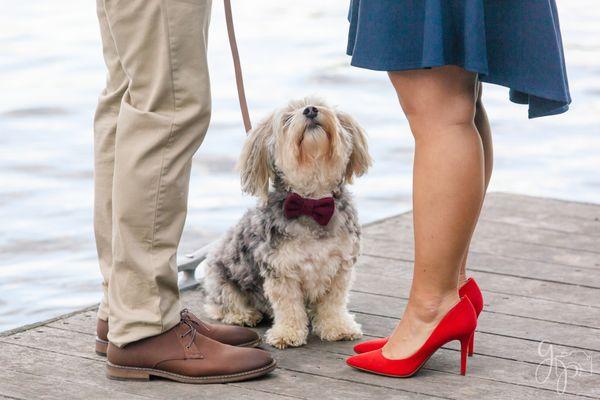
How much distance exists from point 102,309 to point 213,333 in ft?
1.10

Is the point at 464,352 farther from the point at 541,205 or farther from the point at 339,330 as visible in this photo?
the point at 541,205

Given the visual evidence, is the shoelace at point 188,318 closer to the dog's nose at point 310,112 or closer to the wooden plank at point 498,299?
the dog's nose at point 310,112

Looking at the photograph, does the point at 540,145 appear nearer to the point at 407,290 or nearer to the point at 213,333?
the point at 407,290

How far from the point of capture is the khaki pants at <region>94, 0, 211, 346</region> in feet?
9.64

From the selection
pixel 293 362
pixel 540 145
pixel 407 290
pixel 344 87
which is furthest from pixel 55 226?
pixel 344 87

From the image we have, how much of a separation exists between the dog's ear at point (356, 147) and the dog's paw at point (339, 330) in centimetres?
48

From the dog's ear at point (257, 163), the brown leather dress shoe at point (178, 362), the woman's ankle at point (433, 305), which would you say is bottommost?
the brown leather dress shoe at point (178, 362)

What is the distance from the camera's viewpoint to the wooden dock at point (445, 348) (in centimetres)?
308

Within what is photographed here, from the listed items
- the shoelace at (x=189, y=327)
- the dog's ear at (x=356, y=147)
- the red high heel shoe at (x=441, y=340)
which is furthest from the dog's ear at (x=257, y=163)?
the red high heel shoe at (x=441, y=340)

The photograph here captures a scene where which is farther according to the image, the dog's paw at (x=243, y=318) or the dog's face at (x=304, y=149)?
the dog's paw at (x=243, y=318)

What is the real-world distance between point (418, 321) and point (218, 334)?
2.06ft

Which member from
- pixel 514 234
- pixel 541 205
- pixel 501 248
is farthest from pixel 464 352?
pixel 541 205

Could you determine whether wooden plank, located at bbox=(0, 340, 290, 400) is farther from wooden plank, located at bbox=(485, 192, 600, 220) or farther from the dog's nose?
wooden plank, located at bbox=(485, 192, 600, 220)

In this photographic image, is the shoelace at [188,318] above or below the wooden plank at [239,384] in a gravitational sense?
above
